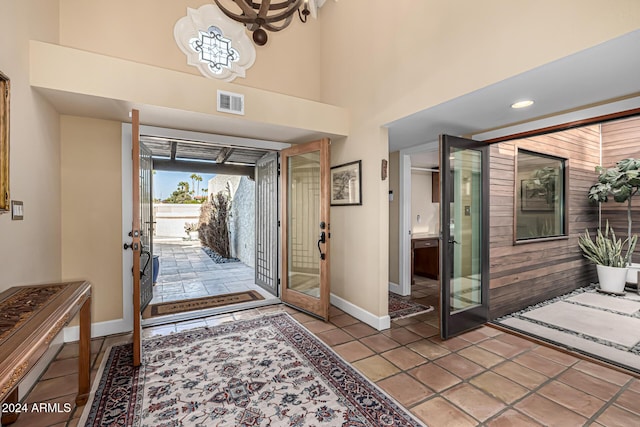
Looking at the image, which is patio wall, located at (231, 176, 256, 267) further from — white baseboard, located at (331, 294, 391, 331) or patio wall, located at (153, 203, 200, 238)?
patio wall, located at (153, 203, 200, 238)

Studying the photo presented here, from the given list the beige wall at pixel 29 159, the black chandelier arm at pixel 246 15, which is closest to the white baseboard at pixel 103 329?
the beige wall at pixel 29 159

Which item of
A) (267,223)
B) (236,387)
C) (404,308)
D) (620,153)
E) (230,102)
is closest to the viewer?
(236,387)

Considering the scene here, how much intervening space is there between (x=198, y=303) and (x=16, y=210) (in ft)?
8.18

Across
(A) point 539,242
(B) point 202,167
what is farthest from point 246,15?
(B) point 202,167

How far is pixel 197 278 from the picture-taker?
5664mm

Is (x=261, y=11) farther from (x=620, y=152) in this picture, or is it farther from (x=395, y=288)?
(x=620, y=152)

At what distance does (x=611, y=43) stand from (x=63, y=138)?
14.1ft

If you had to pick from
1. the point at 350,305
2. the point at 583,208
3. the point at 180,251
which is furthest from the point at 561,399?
the point at 180,251

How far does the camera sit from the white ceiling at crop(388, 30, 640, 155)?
1688mm

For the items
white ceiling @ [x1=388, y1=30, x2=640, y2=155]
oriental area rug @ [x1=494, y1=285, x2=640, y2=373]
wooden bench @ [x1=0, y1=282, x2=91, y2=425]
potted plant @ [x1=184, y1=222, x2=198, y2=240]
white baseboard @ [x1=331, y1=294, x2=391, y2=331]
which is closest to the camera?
wooden bench @ [x1=0, y1=282, x2=91, y2=425]

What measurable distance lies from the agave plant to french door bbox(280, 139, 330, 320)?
443 centimetres

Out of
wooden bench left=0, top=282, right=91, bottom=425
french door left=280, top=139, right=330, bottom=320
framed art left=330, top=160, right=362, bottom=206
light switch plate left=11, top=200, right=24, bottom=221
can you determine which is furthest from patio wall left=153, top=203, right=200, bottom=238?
wooden bench left=0, top=282, right=91, bottom=425

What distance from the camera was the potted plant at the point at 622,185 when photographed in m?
4.37

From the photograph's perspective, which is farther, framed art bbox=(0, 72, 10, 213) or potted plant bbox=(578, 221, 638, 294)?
potted plant bbox=(578, 221, 638, 294)
